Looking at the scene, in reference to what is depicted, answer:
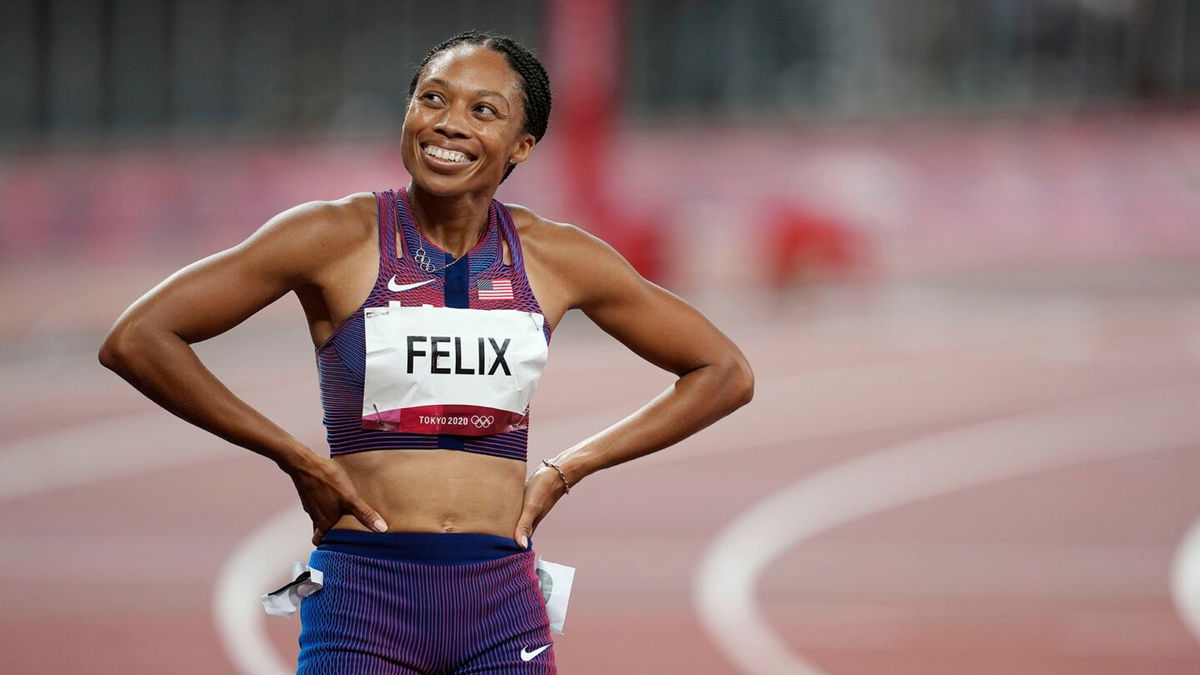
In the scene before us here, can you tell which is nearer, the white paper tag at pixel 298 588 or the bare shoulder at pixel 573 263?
the white paper tag at pixel 298 588

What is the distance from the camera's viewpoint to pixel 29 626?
24.6 ft

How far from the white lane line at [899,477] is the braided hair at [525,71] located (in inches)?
156

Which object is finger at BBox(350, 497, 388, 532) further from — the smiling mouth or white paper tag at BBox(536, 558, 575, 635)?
the smiling mouth

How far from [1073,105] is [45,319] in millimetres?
14905

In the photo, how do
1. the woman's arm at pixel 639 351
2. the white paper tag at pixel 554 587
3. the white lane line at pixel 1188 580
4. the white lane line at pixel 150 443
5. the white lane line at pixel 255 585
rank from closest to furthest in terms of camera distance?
1. the woman's arm at pixel 639 351
2. the white paper tag at pixel 554 587
3. the white lane line at pixel 255 585
4. the white lane line at pixel 1188 580
5. the white lane line at pixel 150 443

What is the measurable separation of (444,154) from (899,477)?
8053 millimetres

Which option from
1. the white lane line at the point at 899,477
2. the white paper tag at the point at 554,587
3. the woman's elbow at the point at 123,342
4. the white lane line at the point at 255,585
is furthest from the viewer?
the white lane line at the point at 899,477

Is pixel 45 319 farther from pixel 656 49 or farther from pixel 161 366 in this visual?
pixel 161 366

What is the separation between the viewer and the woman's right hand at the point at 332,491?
321cm

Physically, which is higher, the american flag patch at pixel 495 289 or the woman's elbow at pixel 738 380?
the american flag patch at pixel 495 289

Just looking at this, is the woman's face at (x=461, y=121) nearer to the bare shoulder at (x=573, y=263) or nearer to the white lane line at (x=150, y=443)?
the bare shoulder at (x=573, y=263)

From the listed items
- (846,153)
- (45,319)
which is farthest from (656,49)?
(45,319)

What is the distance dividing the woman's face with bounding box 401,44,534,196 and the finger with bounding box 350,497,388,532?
0.58 metres

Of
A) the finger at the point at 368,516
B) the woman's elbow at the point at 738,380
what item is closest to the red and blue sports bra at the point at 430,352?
the finger at the point at 368,516
